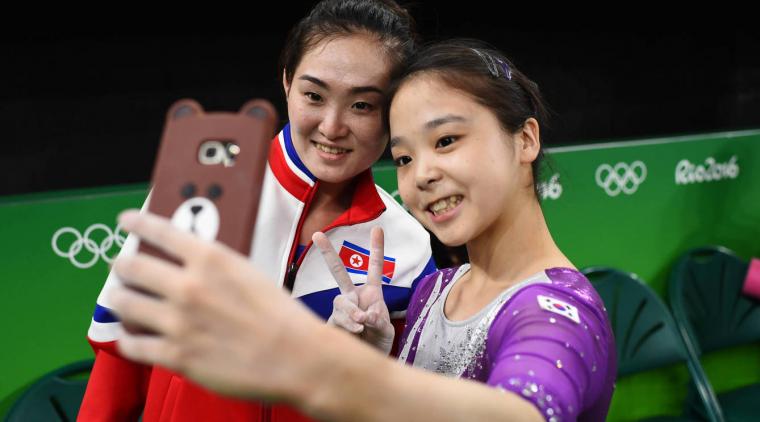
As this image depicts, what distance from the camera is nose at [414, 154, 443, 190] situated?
0.93 meters

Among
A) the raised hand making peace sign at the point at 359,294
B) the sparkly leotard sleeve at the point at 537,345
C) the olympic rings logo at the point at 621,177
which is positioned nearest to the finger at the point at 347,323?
the raised hand making peace sign at the point at 359,294

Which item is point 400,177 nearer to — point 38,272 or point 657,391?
point 38,272

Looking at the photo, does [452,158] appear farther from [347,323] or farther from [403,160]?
[347,323]

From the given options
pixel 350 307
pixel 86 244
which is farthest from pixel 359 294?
pixel 86 244

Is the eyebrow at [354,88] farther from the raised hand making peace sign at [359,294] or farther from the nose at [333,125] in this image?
the raised hand making peace sign at [359,294]

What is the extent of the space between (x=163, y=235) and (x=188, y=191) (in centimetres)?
9

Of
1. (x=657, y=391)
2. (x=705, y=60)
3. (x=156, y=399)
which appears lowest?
(x=657, y=391)

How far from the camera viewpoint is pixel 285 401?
0.51 meters

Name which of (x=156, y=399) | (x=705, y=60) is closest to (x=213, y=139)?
(x=156, y=399)

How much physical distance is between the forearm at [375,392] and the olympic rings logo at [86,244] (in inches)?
54.8

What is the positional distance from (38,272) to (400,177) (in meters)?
1.11

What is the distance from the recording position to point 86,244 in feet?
5.87

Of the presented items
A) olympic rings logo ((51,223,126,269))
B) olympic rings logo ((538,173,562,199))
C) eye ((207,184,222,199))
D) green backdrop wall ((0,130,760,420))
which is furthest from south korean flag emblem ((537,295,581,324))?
olympic rings logo ((538,173,562,199))

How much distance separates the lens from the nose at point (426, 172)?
926mm
